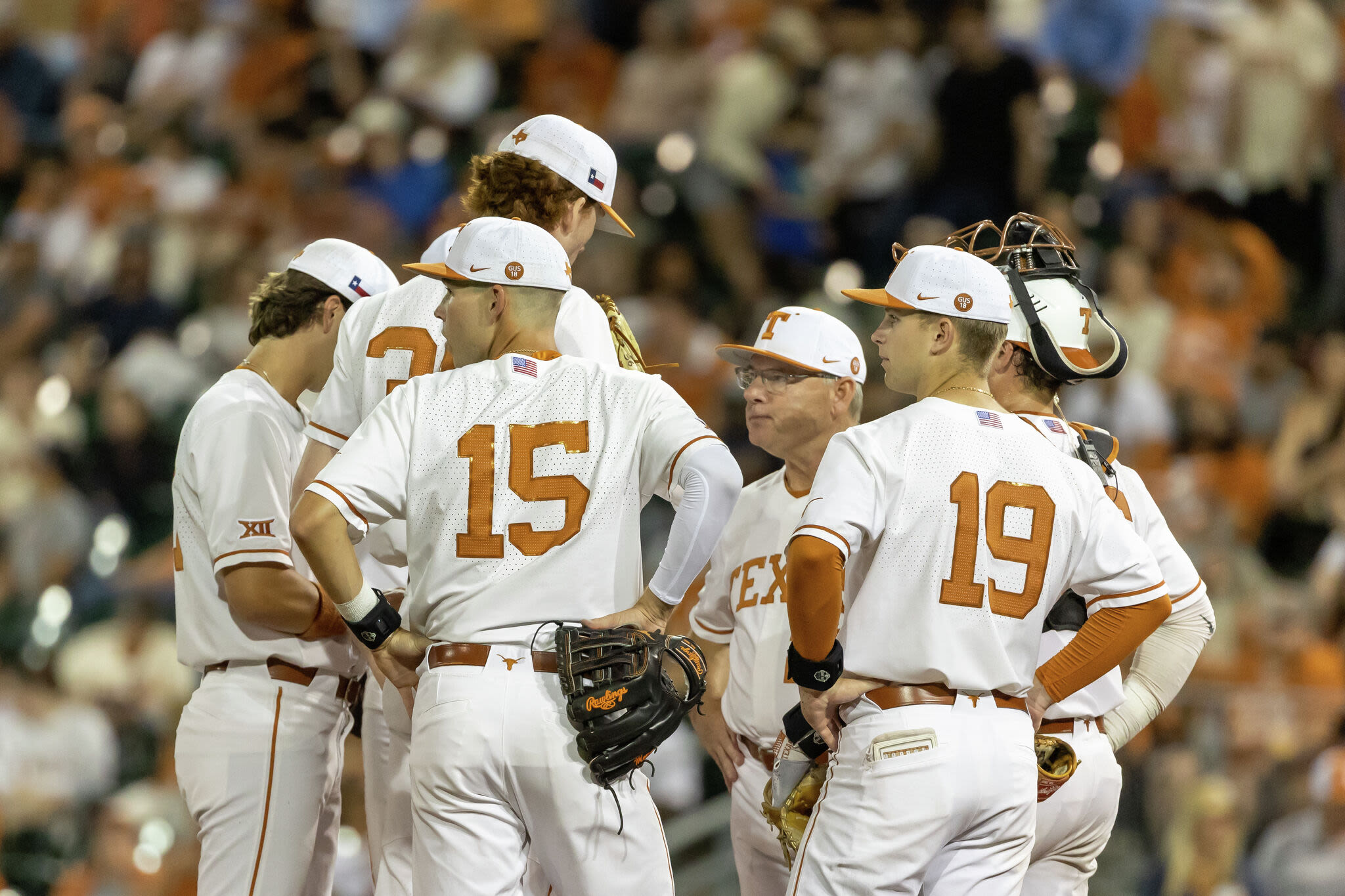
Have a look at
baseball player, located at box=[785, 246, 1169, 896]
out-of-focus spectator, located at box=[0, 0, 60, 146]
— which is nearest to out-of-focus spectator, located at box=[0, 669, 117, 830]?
Answer: baseball player, located at box=[785, 246, 1169, 896]

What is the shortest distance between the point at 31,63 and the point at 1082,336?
1202cm

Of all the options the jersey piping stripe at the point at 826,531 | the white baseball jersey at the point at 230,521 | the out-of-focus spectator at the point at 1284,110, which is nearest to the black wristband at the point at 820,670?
the jersey piping stripe at the point at 826,531

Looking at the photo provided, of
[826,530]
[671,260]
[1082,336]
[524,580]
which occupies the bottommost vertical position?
[671,260]

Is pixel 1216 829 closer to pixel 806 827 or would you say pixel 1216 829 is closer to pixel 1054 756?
pixel 1054 756

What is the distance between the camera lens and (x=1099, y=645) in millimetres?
3555

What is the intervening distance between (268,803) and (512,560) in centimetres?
115

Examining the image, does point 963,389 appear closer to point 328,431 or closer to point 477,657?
point 477,657

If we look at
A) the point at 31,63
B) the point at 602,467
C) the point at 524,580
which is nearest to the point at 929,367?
the point at 602,467

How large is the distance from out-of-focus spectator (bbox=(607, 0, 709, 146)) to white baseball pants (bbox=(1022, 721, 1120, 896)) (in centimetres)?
736

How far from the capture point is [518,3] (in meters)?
11.8

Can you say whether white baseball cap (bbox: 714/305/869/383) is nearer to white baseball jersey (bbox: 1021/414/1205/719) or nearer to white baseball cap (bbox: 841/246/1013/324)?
white baseball jersey (bbox: 1021/414/1205/719)

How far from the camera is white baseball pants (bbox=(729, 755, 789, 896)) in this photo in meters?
4.45

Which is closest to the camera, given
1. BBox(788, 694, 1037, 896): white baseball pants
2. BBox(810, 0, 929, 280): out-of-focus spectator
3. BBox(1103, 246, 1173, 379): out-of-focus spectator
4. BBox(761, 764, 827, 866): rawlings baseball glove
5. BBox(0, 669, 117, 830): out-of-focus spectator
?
BBox(788, 694, 1037, 896): white baseball pants

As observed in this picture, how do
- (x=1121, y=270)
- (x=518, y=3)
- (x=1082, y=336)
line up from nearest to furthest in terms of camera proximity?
(x=1082, y=336) → (x=1121, y=270) → (x=518, y=3)
